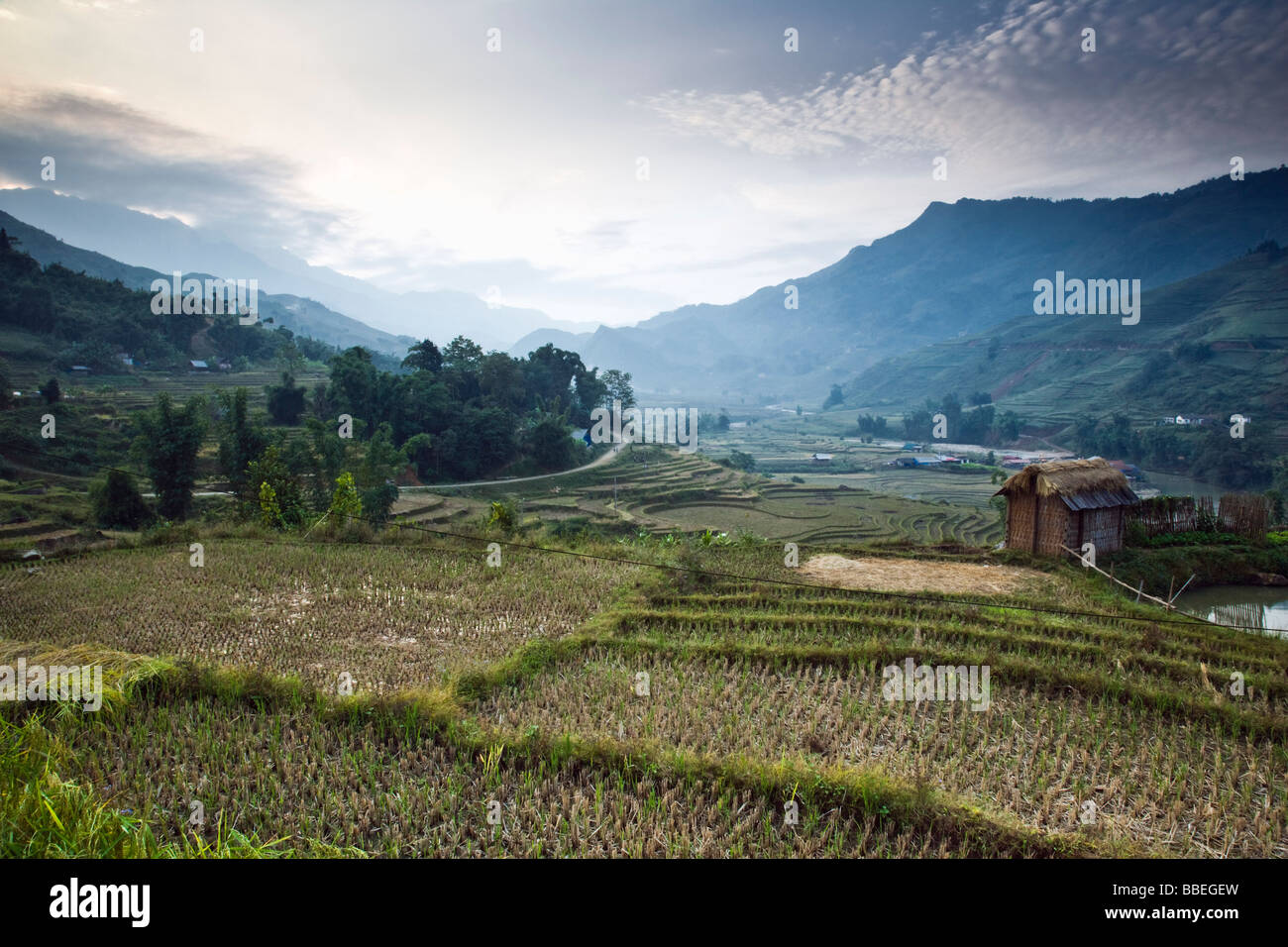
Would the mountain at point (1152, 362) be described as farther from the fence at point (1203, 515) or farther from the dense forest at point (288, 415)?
the dense forest at point (288, 415)

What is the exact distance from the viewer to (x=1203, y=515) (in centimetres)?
1644

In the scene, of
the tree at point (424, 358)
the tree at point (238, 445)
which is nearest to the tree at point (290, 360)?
the tree at point (424, 358)

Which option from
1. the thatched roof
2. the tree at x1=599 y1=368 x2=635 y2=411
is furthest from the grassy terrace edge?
the tree at x1=599 y1=368 x2=635 y2=411

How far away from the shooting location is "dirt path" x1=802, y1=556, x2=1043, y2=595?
11914mm

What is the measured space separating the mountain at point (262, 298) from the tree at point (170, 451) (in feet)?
163

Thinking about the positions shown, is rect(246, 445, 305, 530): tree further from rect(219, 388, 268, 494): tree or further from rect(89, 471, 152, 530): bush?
rect(89, 471, 152, 530): bush

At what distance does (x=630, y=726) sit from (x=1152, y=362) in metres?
94.4

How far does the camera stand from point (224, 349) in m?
58.4

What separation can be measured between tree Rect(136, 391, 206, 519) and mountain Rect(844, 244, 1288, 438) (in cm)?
7306

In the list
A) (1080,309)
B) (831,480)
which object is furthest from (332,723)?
(1080,309)

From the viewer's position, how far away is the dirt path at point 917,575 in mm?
11914

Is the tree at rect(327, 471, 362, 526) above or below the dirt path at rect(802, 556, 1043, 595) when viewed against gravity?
above
